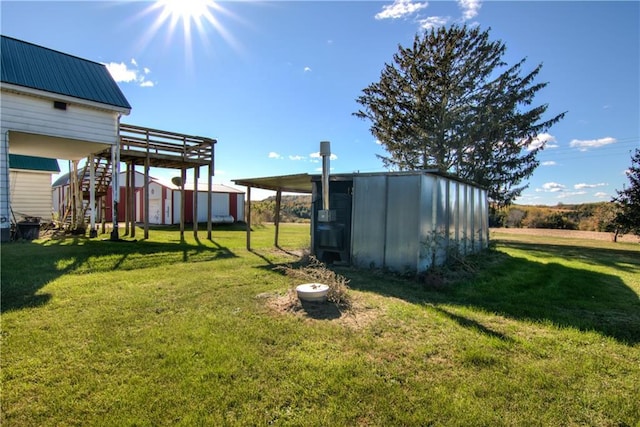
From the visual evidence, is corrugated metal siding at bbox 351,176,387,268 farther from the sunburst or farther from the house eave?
the house eave

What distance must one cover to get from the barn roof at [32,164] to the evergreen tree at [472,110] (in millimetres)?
19247

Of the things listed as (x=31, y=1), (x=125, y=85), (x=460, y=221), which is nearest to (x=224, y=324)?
(x=460, y=221)

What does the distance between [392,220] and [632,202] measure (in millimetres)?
14375

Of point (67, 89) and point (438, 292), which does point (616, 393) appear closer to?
point (438, 292)

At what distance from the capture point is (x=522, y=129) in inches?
616

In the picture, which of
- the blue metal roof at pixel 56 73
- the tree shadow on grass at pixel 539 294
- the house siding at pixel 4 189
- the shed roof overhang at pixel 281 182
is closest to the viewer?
the tree shadow on grass at pixel 539 294

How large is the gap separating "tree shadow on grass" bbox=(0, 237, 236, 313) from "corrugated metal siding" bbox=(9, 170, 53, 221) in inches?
377

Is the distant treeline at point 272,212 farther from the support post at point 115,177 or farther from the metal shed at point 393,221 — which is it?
the metal shed at point 393,221

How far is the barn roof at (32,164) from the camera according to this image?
642 inches

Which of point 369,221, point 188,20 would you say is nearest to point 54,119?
point 188,20

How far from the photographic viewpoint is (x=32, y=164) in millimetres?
16812

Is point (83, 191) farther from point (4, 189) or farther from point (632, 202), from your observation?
point (632, 202)

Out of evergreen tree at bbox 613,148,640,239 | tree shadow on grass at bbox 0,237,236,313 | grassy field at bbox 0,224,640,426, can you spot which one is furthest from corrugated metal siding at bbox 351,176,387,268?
evergreen tree at bbox 613,148,640,239

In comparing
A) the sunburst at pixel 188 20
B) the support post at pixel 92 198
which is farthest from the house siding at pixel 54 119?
the sunburst at pixel 188 20
